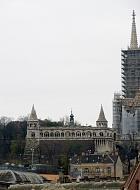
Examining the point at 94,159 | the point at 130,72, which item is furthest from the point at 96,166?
the point at 130,72

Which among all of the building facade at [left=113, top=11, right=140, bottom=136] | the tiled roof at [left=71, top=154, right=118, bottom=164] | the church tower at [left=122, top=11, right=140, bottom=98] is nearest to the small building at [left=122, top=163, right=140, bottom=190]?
the tiled roof at [left=71, top=154, right=118, bottom=164]

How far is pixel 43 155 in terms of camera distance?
195 m

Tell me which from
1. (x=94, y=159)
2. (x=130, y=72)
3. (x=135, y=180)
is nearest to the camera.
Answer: (x=135, y=180)

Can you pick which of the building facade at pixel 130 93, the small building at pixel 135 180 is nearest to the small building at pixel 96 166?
the building facade at pixel 130 93

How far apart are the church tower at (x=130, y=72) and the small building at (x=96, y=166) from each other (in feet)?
98.7

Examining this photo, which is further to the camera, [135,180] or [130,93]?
[130,93]

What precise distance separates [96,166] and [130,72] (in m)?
38.0

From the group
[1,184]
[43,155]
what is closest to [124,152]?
[43,155]

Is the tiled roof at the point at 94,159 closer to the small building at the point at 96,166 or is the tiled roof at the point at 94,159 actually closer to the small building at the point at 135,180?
the small building at the point at 96,166

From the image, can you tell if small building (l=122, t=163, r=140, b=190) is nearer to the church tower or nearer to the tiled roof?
the tiled roof

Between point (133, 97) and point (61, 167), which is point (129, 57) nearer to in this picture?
point (133, 97)

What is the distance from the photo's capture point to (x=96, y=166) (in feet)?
514

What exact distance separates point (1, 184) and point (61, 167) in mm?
77067

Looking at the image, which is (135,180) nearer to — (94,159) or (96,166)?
(96,166)
